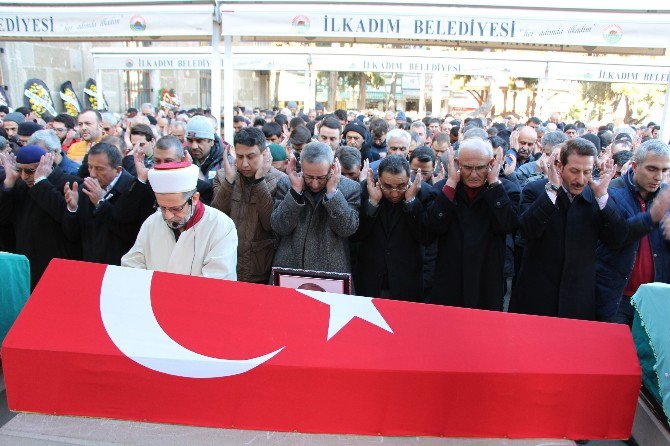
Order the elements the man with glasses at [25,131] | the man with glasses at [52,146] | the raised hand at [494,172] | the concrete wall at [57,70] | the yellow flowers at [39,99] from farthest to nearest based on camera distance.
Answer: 1. the concrete wall at [57,70]
2. the yellow flowers at [39,99]
3. the man with glasses at [25,131]
4. the man with glasses at [52,146]
5. the raised hand at [494,172]

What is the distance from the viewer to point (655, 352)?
242 cm

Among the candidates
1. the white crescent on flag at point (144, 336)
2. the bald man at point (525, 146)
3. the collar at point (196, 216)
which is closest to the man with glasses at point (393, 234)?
the collar at point (196, 216)

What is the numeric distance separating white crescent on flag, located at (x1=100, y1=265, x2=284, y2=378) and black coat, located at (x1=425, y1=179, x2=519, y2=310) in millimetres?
1461

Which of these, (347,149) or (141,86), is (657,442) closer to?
(347,149)

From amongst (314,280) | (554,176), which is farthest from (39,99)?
(554,176)

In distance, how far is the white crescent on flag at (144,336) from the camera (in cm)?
229

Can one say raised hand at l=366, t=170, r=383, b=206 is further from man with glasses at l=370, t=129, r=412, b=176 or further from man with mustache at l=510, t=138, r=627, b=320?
man with glasses at l=370, t=129, r=412, b=176

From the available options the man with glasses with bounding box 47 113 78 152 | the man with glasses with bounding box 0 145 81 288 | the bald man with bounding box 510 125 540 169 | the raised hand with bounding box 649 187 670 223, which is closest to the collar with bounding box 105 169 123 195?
the man with glasses with bounding box 0 145 81 288

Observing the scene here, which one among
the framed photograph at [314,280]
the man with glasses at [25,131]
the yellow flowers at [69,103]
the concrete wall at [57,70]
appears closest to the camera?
the framed photograph at [314,280]

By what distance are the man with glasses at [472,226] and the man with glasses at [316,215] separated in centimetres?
54

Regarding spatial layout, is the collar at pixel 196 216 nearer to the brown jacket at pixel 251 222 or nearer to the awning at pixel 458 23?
the brown jacket at pixel 251 222

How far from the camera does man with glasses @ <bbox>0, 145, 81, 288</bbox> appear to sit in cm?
380

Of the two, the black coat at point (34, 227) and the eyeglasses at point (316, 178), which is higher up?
the eyeglasses at point (316, 178)

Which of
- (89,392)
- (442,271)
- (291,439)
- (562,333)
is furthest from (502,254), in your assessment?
(89,392)
